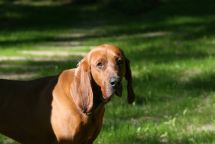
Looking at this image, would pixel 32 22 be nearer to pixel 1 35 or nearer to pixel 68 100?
pixel 1 35

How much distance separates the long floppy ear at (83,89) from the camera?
569 cm

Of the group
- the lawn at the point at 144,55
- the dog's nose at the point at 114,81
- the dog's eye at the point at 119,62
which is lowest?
the lawn at the point at 144,55

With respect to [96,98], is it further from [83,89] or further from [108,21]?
[108,21]

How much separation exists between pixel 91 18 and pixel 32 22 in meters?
2.88

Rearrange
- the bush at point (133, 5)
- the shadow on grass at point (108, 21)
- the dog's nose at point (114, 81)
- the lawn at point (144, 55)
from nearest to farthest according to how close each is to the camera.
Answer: the dog's nose at point (114, 81), the lawn at point (144, 55), the shadow on grass at point (108, 21), the bush at point (133, 5)

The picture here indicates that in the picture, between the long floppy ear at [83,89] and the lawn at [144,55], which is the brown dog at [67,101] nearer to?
the long floppy ear at [83,89]

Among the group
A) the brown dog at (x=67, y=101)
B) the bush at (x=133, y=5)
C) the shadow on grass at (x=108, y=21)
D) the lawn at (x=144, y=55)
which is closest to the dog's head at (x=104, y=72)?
the brown dog at (x=67, y=101)

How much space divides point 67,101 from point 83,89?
0.25 m

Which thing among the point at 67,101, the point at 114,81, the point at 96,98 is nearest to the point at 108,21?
the point at 67,101

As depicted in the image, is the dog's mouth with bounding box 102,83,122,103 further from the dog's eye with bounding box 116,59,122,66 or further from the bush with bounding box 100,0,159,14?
the bush with bounding box 100,0,159,14

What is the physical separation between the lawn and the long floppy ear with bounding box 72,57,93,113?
1.96 m

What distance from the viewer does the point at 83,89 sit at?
577 centimetres

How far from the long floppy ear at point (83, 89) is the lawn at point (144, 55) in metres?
1.96

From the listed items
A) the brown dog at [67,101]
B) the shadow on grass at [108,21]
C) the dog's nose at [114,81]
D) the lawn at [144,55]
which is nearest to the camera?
the dog's nose at [114,81]
